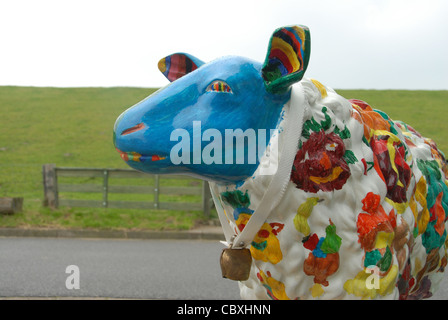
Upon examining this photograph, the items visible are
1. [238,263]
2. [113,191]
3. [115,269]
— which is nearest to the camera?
[238,263]

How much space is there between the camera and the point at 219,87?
5.22 feet

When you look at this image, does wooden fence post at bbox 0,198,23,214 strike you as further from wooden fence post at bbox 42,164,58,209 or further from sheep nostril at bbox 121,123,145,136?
sheep nostril at bbox 121,123,145,136

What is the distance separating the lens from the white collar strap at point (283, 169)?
154 cm

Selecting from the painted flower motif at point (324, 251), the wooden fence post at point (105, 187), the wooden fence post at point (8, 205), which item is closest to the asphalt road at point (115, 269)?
the wooden fence post at point (8, 205)

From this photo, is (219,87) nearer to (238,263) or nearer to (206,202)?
(238,263)

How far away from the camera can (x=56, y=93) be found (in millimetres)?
21250

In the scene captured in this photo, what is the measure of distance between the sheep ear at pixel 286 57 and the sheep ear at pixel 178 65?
1.38 ft

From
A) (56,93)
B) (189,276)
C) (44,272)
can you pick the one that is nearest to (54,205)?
(44,272)

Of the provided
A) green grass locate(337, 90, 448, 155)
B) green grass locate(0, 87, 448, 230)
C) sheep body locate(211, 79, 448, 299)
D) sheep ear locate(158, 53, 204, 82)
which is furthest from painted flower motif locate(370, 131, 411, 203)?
green grass locate(337, 90, 448, 155)

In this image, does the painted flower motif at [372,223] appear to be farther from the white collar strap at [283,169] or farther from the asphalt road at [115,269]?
the asphalt road at [115,269]

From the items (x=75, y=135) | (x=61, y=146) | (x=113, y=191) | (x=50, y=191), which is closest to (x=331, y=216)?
(x=113, y=191)

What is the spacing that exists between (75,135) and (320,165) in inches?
610

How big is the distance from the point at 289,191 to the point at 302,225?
13 cm
